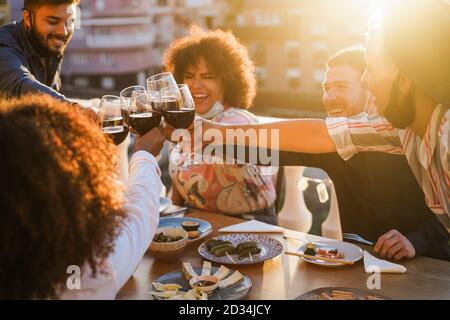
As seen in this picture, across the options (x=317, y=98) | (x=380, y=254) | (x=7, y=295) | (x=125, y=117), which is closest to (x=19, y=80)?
(x=125, y=117)

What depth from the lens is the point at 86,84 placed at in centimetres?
3078

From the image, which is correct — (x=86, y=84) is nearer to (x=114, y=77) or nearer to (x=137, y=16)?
(x=114, y=77)

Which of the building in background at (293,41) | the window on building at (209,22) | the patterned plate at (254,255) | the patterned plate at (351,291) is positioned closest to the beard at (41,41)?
the patterned plate at (254,255)

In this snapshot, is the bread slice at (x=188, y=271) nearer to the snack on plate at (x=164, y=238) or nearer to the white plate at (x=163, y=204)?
the snack on plate at (x=164, y=238)

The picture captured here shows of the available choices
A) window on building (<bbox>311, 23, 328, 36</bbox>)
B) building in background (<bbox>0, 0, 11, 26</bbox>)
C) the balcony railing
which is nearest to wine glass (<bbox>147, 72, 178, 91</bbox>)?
building in background (<bbox>0, 0, 11, 26</bbox>)

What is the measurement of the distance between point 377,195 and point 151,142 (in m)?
Answer: 0.99

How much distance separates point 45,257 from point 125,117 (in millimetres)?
724

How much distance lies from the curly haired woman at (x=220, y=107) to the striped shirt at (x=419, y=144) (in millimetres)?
761

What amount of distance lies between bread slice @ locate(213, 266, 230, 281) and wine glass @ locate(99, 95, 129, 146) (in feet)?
1.69

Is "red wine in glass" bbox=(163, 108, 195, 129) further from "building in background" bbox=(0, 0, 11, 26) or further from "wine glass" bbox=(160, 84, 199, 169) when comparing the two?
"building in background" bbox=(0, 0, 11, 26)

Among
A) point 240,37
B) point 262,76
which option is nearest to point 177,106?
point 240,37

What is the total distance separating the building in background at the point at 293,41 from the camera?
28484 mm

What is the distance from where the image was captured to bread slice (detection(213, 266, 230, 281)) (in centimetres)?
139
